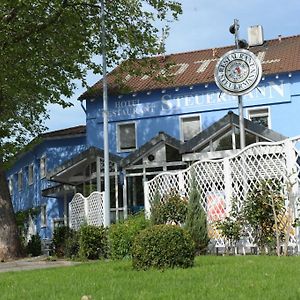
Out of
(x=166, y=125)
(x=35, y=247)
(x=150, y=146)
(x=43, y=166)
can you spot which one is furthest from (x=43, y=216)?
(x=150, y=146)

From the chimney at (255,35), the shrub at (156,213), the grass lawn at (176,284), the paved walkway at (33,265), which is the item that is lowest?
the grass lawn at (176,284)

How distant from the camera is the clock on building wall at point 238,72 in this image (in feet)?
68.6

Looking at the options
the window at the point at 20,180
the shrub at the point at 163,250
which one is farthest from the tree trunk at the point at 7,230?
the window at the point at 20,180

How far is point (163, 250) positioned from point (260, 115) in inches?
862

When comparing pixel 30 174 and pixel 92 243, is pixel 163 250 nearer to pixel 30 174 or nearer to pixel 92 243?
pixel 92 243

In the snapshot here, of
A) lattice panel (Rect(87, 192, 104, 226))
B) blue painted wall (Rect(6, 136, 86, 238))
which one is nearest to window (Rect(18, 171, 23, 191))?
blue painted wall (Rect(6, 136, 86, 238))

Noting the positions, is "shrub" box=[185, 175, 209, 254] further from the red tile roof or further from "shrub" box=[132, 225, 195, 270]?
the red tile roof

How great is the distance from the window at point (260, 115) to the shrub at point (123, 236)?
15.9 m

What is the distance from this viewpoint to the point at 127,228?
16.3 m

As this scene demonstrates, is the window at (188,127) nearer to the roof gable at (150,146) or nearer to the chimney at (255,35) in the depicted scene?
the roof gable at (150,146)

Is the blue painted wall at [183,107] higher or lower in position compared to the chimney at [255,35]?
lower

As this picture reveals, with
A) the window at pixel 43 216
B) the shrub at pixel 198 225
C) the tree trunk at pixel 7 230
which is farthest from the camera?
the window at pixel 43 216

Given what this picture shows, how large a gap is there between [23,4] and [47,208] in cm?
2112

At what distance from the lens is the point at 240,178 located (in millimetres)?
15758
